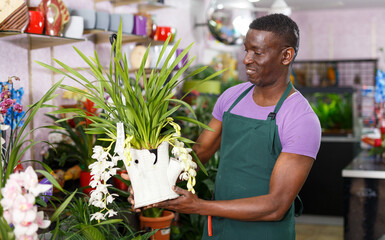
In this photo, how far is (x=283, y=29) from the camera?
1.59m

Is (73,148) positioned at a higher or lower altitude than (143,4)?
lower

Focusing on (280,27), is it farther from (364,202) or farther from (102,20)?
(364,202)

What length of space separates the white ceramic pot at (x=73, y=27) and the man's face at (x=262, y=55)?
4.10ft

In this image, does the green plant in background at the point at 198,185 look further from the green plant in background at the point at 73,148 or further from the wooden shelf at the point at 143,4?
the wooden shelf at the point at 143,4

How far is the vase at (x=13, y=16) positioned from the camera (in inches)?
78.9

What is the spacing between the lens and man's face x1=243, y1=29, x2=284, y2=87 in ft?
5.15

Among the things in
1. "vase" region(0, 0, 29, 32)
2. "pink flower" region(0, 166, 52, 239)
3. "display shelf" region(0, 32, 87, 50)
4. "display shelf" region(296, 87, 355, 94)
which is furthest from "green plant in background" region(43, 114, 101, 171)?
"display shelf" region(296, 87, 355, 94)

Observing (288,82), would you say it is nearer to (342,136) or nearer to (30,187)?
(30,187)

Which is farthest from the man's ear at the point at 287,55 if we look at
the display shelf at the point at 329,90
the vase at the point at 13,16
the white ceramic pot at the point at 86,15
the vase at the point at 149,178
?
the display shelf at the point at 329,90

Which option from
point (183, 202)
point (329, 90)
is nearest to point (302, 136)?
point (183, 202)

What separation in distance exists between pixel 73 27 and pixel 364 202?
2.19m

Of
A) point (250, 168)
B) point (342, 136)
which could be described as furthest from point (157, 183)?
point (342, 136)

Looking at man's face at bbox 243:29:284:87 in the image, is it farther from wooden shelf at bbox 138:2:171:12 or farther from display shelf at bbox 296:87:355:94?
display shelf at bbox 296:87:355:94

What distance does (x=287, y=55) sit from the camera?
63.3 inches
